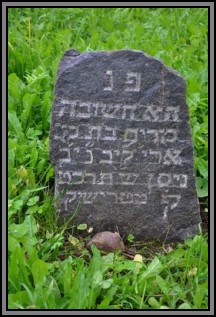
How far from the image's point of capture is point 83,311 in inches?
87.6

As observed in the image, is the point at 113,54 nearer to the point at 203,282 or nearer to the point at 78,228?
the point at 78,228

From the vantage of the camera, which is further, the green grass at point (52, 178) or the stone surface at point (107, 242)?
the stone surface at point (107, 242)

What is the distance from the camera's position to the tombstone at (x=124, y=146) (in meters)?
2.62

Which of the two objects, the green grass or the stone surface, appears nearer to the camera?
the green grass

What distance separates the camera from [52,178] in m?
3.03

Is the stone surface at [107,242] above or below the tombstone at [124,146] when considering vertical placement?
below

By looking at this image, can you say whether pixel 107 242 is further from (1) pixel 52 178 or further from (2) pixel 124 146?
(1) pixel 52 178

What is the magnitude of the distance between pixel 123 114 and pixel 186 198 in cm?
47

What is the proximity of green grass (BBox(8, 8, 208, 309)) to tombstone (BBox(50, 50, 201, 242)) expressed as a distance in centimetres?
14

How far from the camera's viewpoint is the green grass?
233 centimetres

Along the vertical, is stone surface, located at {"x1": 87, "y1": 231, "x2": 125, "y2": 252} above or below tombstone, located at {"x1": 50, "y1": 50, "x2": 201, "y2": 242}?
below

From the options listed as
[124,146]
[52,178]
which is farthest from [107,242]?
[52,178]

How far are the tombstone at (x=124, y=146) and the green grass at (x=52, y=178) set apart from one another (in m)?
0.14

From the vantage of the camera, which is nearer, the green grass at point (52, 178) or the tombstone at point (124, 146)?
the green grass at point (52, 178)
